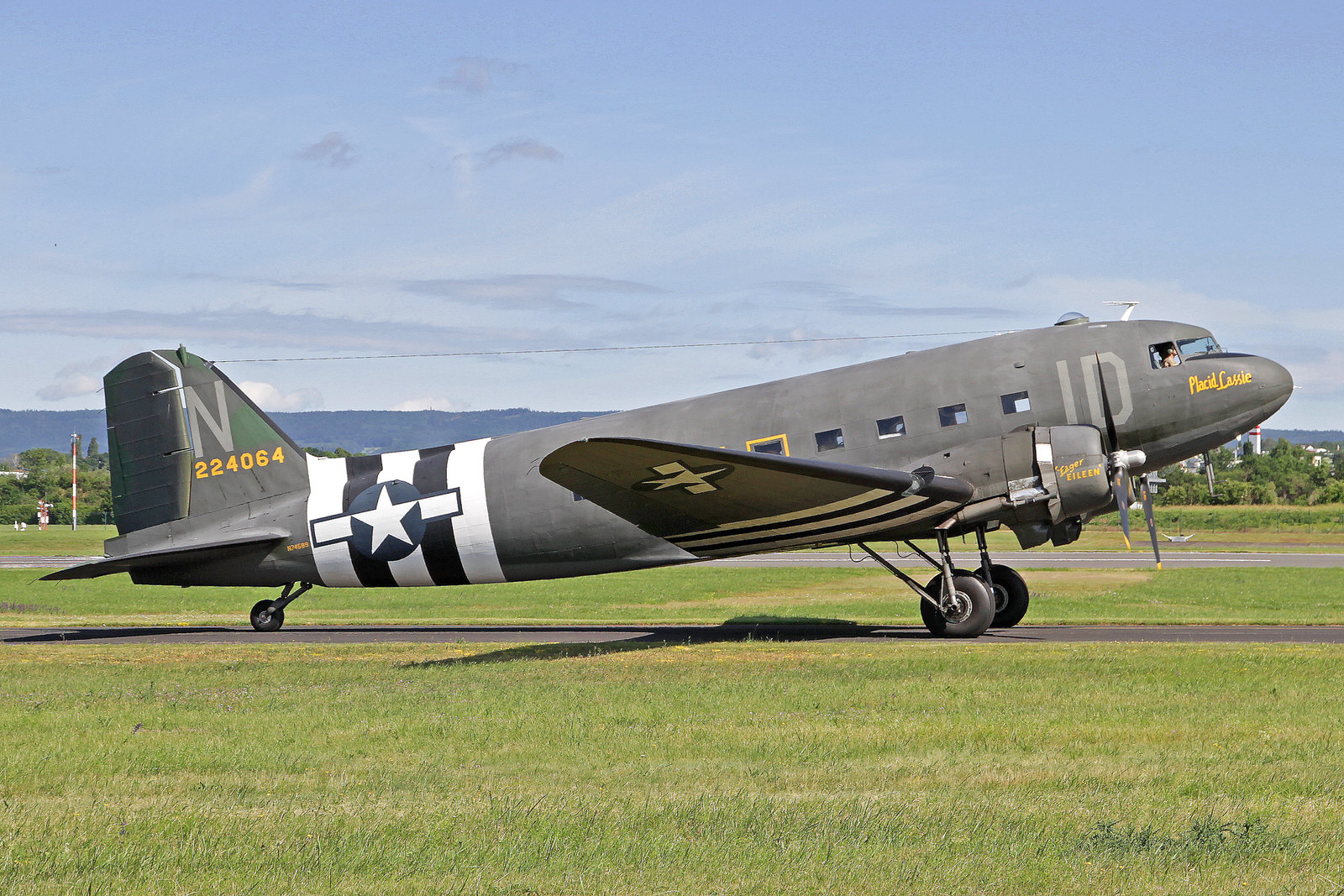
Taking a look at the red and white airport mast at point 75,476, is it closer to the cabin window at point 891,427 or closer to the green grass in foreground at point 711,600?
the green grass in foreground at point 711,600

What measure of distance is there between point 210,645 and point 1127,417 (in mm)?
18033

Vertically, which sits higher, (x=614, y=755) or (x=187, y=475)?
(x=187, y=475)

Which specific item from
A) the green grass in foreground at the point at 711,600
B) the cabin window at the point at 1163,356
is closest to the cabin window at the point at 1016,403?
the cabin window at the point at 1163,356

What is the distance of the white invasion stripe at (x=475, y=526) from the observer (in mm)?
24312

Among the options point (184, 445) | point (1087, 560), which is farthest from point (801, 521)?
point (1087, 560)

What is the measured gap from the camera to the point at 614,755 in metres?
11.8

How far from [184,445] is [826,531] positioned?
14.3 metres

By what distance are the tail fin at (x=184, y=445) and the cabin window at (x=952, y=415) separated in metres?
13.6

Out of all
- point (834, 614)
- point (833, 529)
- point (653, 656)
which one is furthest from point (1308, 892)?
point (834, 614)

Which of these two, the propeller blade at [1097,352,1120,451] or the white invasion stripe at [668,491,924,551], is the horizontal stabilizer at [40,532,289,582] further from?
Result: the propeller blade at [1097,352,1120,451]

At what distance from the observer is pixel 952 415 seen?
22.0 metres

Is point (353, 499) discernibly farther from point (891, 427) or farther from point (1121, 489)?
point (1121, 489)

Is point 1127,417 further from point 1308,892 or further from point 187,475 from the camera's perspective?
point 187,475

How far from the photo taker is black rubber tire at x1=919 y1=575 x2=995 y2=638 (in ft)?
72.8
